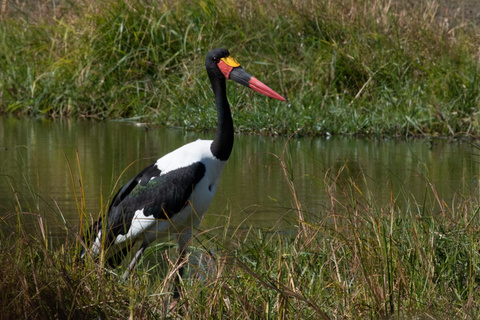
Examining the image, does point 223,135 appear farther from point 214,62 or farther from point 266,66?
point 266,66

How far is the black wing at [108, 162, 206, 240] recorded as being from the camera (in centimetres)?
450

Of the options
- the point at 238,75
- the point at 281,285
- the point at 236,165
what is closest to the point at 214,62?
the point at 238,75

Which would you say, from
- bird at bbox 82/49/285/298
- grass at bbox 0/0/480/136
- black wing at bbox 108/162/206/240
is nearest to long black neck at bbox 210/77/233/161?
bird at bbox 82/49/285/298

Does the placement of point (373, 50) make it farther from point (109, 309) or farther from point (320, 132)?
point (109, 309)

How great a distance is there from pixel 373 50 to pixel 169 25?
2.64 metres

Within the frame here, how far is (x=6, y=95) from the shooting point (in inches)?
461

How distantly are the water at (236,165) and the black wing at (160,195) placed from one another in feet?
2.58

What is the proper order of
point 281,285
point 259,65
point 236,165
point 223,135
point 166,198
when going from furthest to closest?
point 259,65
point 236,165
point 223,135
point 166,198
point 281,285

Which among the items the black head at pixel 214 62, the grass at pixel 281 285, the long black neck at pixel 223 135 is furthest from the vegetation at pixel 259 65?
the grass at pixel 281 285

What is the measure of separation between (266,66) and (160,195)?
20.2 ft

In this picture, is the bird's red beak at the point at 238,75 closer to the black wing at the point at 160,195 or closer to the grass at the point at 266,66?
the black wing at the point at 160,195

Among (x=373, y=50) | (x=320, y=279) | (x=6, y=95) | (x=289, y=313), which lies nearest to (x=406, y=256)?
(x=320, y=279)

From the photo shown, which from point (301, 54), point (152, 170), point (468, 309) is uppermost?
point (301, 54)

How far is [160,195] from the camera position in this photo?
4523mm
